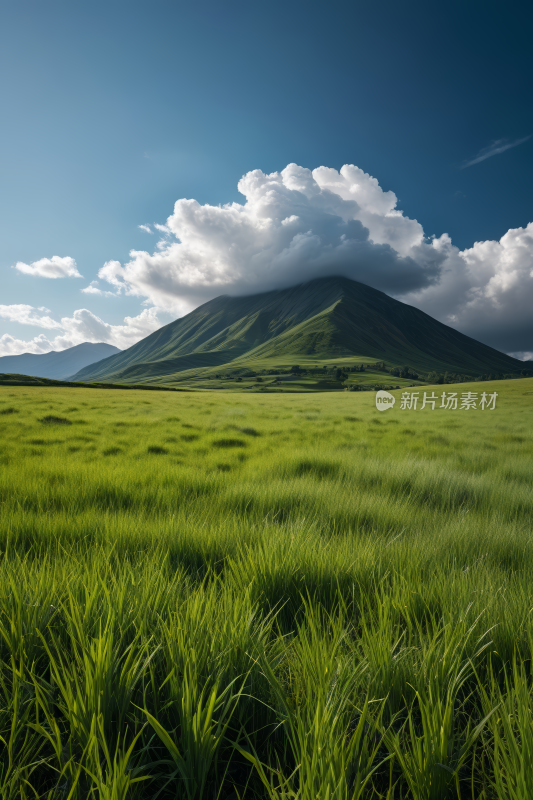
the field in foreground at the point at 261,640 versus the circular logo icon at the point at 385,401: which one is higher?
the circular logo icon at the point at 385,401

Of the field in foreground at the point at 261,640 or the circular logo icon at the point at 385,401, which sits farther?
the circular logo icon at the point at 385,401

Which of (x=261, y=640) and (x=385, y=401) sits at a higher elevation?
(x=385, y=401)

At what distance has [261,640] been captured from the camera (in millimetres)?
1320

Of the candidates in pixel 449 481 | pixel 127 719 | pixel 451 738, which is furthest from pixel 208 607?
pixel 449 481

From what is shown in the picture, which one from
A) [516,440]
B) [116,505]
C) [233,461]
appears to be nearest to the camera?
[116,505]

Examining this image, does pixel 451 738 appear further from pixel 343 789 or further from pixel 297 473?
pixel 297 473

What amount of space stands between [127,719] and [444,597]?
149 cm

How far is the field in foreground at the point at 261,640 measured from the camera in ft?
2.97

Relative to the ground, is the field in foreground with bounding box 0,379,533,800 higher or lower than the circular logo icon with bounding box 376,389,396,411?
lower

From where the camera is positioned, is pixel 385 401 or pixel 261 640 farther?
pixel 385 401

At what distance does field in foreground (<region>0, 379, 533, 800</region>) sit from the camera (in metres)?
0.90

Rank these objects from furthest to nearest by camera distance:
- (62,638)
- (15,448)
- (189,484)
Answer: (15,448)
(189,484)
(62,638)

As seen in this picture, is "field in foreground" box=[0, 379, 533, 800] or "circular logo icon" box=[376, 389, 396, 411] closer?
"field in foreground" box=[0, 379, 533, 800]

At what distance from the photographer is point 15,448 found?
6.28 m
